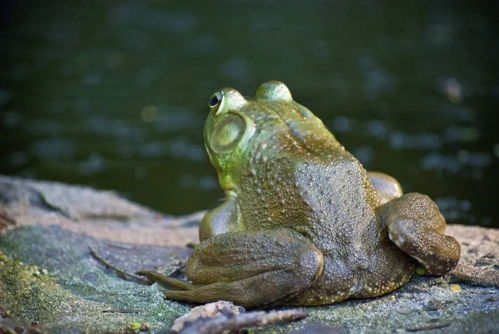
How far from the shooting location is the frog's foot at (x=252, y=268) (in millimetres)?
4426

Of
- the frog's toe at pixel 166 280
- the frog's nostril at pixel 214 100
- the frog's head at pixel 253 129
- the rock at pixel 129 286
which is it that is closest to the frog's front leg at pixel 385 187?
the frog's head at pixel 253 129

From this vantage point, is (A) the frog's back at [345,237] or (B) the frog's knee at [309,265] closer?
(B) the frog's knee at [309,265]

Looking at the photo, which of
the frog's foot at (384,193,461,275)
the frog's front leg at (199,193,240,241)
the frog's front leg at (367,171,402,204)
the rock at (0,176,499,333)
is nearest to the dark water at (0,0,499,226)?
the rock at (0,176,499,333)

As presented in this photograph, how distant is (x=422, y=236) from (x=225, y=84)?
8.50 m

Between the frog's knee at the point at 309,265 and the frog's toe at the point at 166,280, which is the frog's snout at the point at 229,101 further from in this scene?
the frog's knee at the point at 309,265

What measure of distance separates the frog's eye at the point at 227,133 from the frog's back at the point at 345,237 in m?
0.74

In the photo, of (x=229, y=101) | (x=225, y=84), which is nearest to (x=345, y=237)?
(x=229, y=101)

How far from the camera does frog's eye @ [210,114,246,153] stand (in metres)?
5.48

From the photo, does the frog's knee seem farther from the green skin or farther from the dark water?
the dark water

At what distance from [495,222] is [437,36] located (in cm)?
825

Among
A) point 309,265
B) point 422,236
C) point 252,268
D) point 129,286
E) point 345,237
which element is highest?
point 422,236

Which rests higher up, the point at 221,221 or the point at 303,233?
the point at 303,233

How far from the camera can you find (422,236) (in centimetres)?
463

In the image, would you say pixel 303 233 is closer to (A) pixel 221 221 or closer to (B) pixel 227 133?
(A) pixel 221 221
